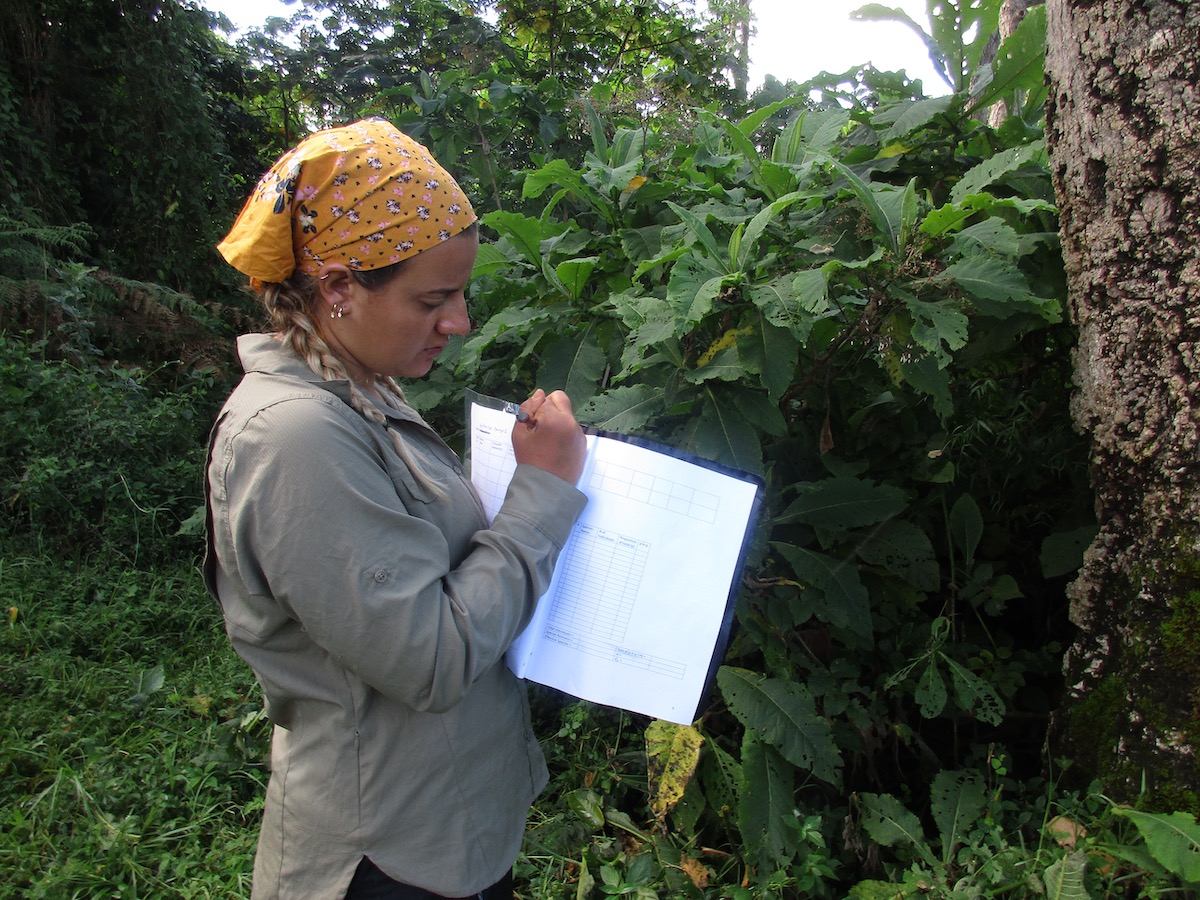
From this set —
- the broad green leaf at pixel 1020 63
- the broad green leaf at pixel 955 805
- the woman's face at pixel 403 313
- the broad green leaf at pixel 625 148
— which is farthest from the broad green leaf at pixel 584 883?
the broad green leaf at pixel 1020 63

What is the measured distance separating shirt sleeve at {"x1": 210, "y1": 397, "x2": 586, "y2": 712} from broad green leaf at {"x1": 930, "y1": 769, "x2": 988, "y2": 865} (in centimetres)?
144

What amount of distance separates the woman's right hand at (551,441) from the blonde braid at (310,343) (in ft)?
0.51

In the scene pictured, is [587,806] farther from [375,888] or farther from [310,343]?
[310,343]

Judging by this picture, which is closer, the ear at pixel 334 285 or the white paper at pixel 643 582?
the ear at pixel 334 285

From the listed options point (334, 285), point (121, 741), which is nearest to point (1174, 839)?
point (334, 285)

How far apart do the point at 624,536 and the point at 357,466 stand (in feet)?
1.58

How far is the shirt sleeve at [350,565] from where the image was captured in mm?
1094

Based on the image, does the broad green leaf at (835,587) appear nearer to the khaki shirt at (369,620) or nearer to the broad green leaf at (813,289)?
the broad green leaf at (813,289)

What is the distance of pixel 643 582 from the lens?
142 centimetres

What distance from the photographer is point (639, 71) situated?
7562 mm

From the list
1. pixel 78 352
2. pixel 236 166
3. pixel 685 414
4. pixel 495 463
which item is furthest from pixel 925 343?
pixel 236 166

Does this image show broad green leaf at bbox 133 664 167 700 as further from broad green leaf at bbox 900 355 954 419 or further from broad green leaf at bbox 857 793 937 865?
broad green leaf at bbox 900 355 954 419

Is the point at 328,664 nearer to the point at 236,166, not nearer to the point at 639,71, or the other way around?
the point at 639,71

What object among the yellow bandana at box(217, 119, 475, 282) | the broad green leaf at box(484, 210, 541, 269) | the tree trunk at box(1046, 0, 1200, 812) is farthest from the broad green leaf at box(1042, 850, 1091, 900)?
the broad green leaf at box(484, 210, 541, 269)
